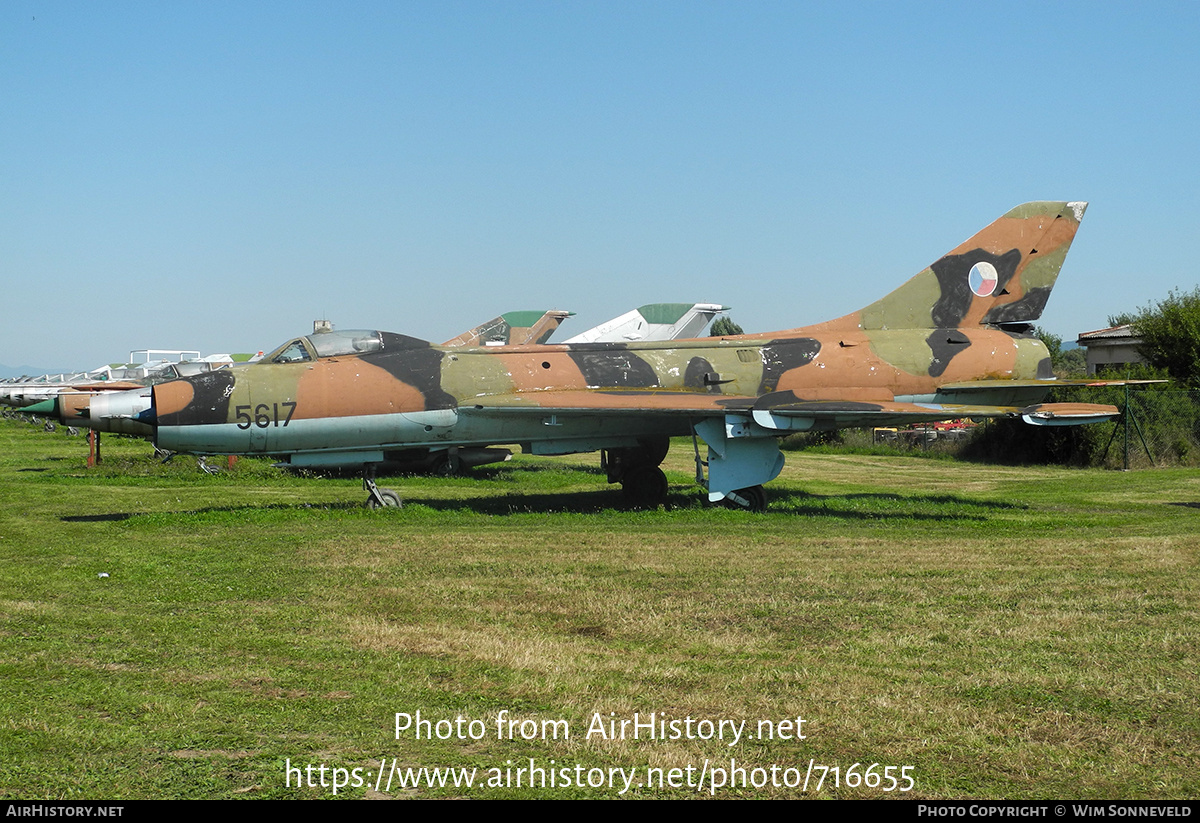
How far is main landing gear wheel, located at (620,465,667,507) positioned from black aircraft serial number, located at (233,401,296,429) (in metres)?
6.12

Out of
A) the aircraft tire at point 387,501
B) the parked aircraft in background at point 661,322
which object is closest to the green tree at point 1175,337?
the parked aircraft in background at point 661,322

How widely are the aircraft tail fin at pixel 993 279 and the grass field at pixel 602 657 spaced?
5.28 metres

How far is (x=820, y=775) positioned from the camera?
4762 millimetres

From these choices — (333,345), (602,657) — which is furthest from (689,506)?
(602,657)

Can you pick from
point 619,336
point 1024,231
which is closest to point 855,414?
point 1024,231

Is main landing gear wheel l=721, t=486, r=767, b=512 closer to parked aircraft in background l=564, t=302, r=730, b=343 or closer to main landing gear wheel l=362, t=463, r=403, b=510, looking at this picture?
main landing gear wheel l=362, t=463, r=403, b=510

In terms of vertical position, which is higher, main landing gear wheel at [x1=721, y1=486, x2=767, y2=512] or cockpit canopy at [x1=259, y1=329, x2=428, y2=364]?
cockpit canopy at [x1=259, y1=329, x2=428, y2=364]

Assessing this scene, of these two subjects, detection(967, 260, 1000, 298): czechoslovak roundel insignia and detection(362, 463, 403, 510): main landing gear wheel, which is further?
detection(967, 260, 1000, 298): czechoslovak roundel insignia

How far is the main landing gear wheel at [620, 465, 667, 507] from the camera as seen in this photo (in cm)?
1802

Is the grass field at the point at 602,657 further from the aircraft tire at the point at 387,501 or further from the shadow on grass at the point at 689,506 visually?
the aircraft tire at the point at 387,501

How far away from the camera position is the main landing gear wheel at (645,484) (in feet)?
59.1

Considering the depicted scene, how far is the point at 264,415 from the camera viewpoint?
14750 mm

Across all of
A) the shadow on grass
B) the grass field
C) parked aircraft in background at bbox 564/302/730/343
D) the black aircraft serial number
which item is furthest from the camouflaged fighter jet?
parked aircraft in background at bbox 564/302/730/343

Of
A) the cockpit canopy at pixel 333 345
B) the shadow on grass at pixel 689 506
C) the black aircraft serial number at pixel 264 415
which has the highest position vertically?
the cockpit canopy at pixel 333 345
